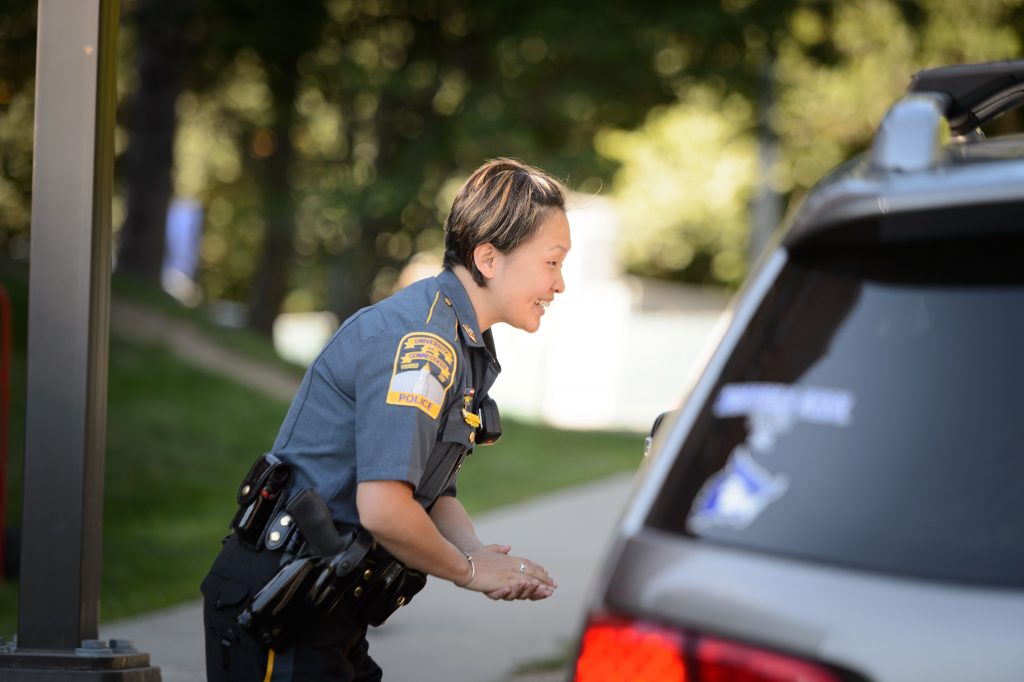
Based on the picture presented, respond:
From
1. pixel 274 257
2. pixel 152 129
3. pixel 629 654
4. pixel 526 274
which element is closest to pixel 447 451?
pixel 526 274

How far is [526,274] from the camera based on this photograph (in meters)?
2.96

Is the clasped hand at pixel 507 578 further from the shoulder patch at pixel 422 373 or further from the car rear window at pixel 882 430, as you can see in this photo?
the car rear window at pixel 882 430

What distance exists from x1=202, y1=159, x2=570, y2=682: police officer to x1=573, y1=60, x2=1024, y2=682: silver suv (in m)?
0.91

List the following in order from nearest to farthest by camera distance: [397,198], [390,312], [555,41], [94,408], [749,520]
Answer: [749,520] → [390,312] → [94,408] → [555,41] → [397,198]

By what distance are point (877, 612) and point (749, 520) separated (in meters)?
0.19

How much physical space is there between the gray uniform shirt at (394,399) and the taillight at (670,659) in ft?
2.98

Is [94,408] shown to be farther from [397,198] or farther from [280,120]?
[280,120]

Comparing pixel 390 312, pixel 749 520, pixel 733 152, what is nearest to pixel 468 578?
pixel 390 312

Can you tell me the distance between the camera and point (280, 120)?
20.9 metres

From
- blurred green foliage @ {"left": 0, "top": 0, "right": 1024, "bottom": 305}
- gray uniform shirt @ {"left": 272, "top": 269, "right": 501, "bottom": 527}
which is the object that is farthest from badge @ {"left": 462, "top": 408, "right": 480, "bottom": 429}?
blurred green foliage @ {"left": 0, "top": 0, "right": 1024, "bottom": 305}

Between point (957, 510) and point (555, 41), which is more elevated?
point (555, 41)

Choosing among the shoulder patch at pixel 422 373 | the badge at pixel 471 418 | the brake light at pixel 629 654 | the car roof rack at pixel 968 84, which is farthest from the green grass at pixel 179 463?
the brake light at pixel 629 654

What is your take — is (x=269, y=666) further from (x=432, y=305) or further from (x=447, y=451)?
(x=432, y=305)

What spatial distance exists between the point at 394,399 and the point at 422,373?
0.07 meters
